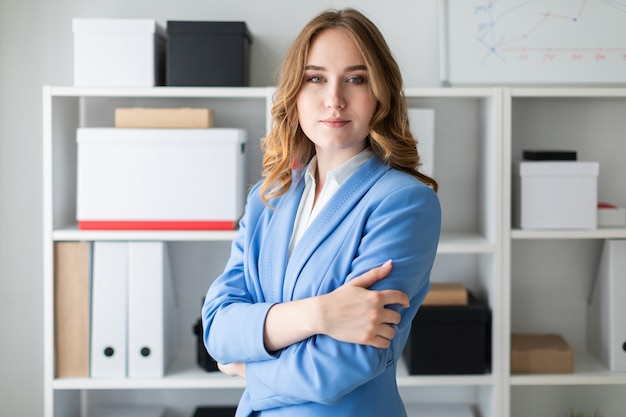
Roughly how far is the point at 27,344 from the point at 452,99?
169 cm

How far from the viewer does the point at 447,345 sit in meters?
2.39

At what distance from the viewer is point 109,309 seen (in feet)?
7.79

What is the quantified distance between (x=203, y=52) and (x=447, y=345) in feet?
3.83

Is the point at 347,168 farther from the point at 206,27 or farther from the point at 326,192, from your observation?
the point at 206,27

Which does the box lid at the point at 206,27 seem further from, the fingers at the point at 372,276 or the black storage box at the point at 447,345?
the fingers at the point at 372,276

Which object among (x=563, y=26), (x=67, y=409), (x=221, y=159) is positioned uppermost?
(x=563, y=26)

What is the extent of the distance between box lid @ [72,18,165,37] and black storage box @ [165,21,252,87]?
0.21 ft

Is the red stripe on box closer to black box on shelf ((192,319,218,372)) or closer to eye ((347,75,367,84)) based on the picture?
black box on shelf ((192,319,218,372))

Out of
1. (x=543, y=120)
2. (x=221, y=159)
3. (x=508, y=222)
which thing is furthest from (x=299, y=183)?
(x=543, y=120)

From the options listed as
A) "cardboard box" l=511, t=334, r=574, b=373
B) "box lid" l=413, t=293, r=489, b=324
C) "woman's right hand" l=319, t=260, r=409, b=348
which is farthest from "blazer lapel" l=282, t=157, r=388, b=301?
"cardboard box" l=511, t=334, r=574, b=373

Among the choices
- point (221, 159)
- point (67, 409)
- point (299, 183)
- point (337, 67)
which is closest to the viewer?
point (337, 67)

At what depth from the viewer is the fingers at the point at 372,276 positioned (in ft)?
4.09

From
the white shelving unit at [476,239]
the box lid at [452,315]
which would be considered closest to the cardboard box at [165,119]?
the white shelving unit at [476,239]

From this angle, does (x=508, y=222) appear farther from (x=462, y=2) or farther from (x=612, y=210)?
(x=462, y=2)
